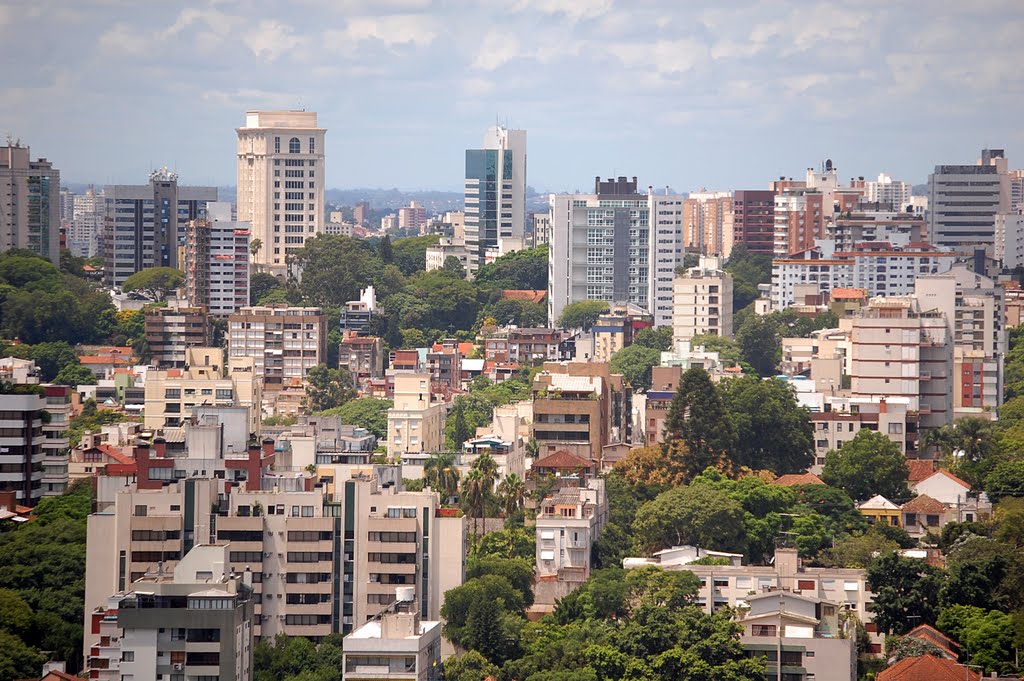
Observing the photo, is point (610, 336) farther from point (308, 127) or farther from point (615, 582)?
point (615, 582)

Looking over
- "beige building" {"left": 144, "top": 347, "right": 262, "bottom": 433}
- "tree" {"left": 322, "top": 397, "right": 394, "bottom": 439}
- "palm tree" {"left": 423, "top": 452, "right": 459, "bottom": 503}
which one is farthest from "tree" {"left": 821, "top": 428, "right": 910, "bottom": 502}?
"tree" {"left": 322, "top": 397, "right": 394, "bottom": 439}

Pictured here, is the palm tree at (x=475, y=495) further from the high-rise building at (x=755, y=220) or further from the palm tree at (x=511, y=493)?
the high-rise building at (x=755, y=220)

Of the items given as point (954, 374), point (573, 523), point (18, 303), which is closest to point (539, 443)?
point (573, 523)

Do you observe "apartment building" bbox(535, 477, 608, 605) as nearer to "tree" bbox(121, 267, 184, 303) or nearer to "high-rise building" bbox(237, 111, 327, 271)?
"tree" bbox(121, 267, 184, 303)

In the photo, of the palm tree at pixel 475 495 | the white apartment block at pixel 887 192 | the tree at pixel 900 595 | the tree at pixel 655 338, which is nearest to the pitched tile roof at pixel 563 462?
the palm tree at pixel 475 495

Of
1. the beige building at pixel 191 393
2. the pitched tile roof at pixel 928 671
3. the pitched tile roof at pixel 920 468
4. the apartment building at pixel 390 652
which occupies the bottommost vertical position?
the pitched tile roof at pixel 928 671

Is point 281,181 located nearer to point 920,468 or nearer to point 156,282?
point 156,282
